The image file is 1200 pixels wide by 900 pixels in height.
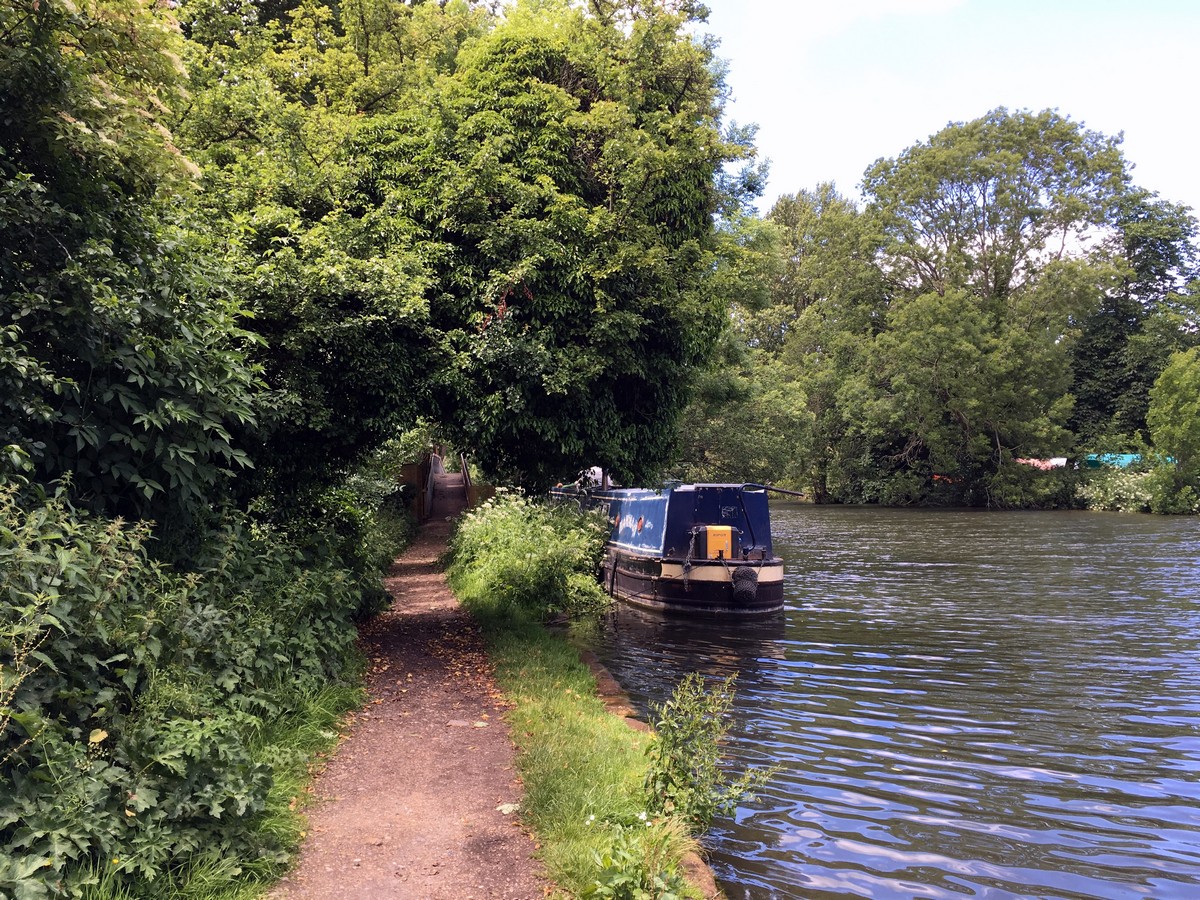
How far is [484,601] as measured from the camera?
1284cm

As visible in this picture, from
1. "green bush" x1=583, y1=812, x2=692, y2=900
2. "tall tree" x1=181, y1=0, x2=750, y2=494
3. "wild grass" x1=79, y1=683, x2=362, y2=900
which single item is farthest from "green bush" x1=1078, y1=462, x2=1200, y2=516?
"wild grass" x1=79, y1=683, x2=362, y2=900

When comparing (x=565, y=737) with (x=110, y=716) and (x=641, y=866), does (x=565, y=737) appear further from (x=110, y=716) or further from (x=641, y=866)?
(x=110, y=716)

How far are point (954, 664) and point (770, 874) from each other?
22.8 feet

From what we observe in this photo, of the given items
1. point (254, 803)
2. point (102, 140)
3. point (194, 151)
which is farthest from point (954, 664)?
point (194, 151)

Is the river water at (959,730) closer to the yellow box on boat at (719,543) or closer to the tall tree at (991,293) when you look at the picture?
the yellow box on boat at (719,543)

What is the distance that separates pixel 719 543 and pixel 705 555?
1.10ft

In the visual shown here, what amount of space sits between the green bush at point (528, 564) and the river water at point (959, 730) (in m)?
0.96

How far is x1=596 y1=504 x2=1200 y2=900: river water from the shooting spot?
554 centimetres

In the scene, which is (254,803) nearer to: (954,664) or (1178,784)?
(1178,784)

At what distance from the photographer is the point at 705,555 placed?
47.8 feet

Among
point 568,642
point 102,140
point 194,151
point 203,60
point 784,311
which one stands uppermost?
point 784,311

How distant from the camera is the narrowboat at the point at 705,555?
1432cm

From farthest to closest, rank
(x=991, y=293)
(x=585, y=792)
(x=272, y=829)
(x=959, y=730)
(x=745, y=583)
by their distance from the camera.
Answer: (x=991, y=293) → (x=745, y=583) → (x=959, y=730) → (x=585, y=792) → (x=272, y=829)

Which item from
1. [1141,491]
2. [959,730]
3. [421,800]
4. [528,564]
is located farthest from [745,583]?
[1141,491]
